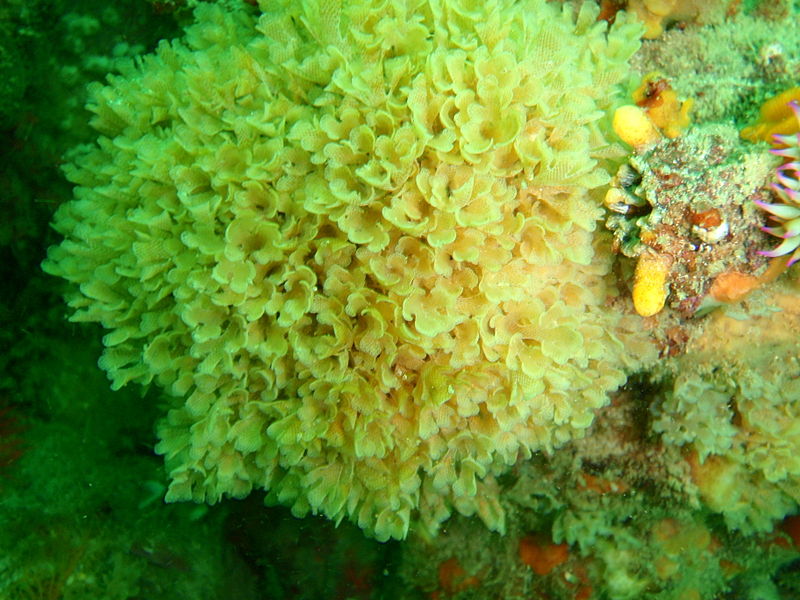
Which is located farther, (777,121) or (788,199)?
(777,121)

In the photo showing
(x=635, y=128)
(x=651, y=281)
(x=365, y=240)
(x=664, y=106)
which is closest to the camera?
(x=365, y=240)

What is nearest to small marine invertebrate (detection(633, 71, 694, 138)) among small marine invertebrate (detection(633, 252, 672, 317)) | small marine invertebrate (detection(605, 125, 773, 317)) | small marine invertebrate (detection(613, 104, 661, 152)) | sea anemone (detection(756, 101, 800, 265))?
small marine invertebrate (detection(613, 104, 661, 152))

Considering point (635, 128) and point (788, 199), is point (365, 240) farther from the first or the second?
point (788, 199)

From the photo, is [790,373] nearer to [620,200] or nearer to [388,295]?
[620,200]

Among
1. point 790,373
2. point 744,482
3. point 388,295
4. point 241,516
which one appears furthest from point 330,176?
point 241,516

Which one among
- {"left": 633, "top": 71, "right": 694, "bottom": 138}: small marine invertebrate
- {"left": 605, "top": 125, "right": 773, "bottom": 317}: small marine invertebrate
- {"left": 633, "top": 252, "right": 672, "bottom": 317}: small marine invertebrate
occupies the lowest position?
{"left": 633, "top": 252, "right": 672, "bottom": 317}: small marine invertebrate

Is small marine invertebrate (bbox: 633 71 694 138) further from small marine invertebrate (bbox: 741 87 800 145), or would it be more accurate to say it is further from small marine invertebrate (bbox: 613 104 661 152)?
small marine invertebrate (bbox: 741 87 800 145)

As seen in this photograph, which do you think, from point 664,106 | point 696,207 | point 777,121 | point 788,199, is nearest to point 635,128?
point 664,106

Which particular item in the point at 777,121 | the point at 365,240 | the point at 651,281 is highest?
the point at 777,121
